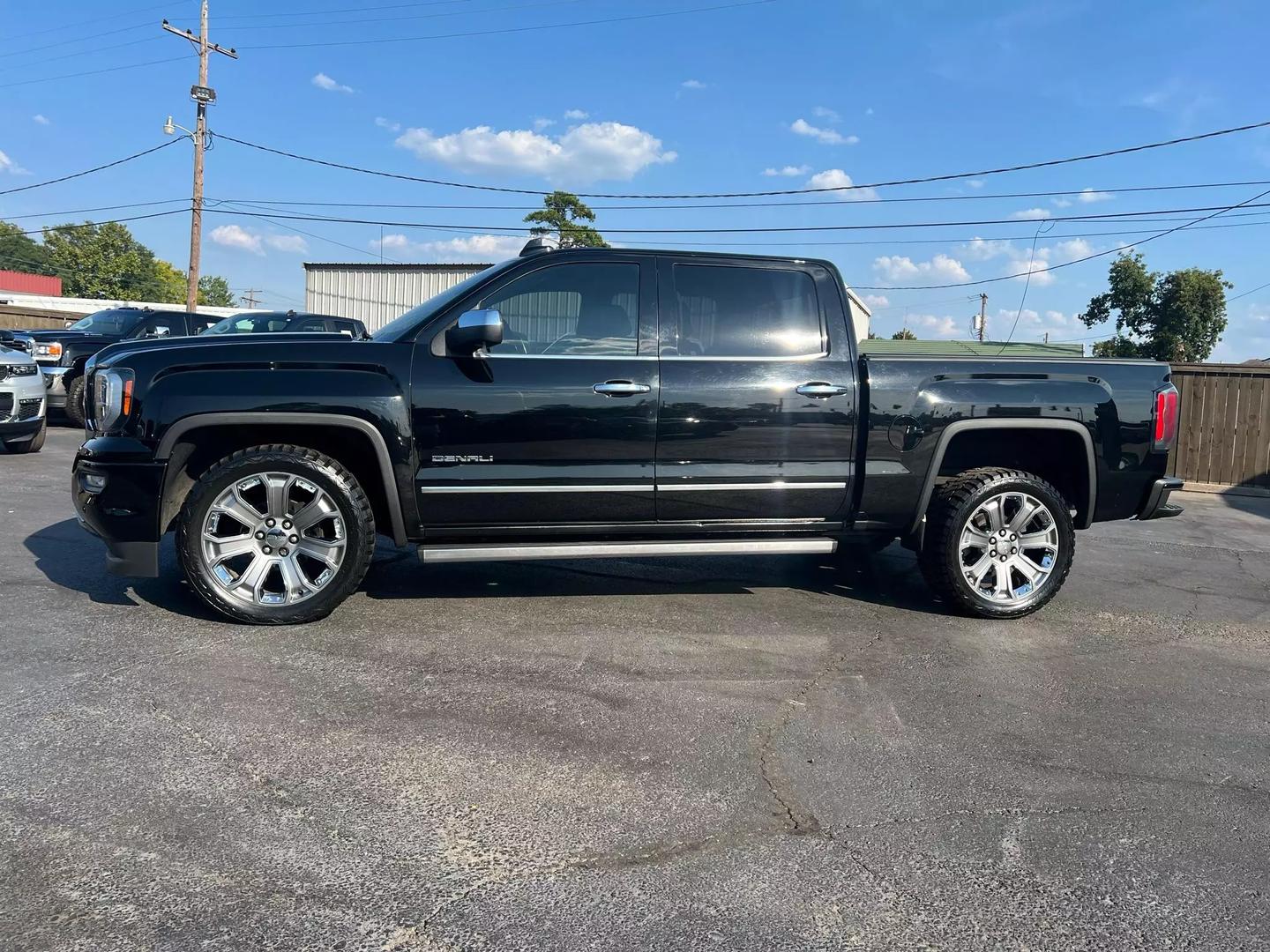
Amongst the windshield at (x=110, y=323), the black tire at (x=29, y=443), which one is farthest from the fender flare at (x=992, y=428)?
the windshield at (x=110, y=323)

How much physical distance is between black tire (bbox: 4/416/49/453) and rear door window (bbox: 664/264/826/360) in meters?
8.61

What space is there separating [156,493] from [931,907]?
376 cm

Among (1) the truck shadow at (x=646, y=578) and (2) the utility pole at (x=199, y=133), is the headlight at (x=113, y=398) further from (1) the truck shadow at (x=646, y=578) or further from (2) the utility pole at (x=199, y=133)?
(2) the utility pole at (x=199, y=133)

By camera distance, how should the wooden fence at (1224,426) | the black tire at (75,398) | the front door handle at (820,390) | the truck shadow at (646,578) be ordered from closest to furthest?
the front door handle at (820,390) < the truck shadow at (646,578) < the black tire at (75,398) < the wooden fence at (1224,426)

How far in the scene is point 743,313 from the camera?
495 centimetres

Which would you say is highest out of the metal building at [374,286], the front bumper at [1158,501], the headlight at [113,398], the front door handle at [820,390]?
the metal building at [374,286]

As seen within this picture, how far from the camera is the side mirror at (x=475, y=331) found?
4336 millimetres

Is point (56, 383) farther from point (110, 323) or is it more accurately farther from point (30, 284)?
point (30, 284)

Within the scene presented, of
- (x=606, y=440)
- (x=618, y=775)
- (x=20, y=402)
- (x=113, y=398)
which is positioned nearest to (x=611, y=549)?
(x=606, y=440)

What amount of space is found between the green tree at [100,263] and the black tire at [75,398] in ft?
266

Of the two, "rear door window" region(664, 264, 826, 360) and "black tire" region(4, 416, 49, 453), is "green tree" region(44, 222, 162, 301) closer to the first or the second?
"black tire" region(4, 416, 49, 453)

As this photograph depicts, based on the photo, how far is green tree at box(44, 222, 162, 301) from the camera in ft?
276

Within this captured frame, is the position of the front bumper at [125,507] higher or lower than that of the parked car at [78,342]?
lower

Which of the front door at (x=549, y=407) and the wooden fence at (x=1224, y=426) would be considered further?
the wooden fence at (x=1224, y=426)
